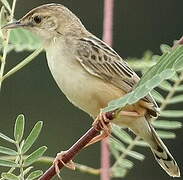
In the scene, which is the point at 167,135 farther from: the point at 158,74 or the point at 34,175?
the point at 158,74

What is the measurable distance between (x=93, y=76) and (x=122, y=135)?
0.23m

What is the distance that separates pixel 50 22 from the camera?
11.0 feet

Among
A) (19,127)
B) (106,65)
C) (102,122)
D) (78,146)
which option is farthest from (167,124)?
(78,146)

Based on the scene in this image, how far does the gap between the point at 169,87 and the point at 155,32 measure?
6872mm

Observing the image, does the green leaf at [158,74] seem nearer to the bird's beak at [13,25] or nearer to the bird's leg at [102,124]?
A: the bird's leg at [102,124]

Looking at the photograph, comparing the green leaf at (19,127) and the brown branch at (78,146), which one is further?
the green leaf at (19,127)

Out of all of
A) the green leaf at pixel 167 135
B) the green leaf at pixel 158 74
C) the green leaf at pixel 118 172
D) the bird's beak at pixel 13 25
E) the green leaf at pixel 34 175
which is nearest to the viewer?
the green leaf at pixel 158 74

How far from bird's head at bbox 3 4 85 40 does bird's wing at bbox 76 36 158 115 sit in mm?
204

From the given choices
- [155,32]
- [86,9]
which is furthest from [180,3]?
[86,9]

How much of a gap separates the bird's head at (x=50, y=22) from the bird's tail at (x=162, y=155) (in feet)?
1.81

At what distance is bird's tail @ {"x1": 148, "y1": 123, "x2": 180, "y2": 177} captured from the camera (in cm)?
293

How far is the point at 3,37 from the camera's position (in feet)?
7.82

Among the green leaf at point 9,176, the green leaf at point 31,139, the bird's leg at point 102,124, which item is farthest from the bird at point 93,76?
the green leaf at point 9,176

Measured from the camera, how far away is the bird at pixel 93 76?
9.60ft
